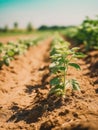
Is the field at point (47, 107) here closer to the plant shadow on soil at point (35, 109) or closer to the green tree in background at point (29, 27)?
the plant shadow on soil at point (35, 109)

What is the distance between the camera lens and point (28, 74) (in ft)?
27.2

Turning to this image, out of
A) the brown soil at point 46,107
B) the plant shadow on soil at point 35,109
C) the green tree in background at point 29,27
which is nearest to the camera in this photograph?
the brown soil at point 46,107

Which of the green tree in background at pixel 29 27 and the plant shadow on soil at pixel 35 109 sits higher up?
the green tree in background at pixel 29 27

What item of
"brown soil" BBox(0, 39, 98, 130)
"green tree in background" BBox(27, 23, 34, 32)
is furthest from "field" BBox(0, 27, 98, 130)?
"green tree in background" BBox(27, 23, 34, 32)

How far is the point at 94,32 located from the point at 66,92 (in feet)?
16.4

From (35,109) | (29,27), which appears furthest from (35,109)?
(29,27)

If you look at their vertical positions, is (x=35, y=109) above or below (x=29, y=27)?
below

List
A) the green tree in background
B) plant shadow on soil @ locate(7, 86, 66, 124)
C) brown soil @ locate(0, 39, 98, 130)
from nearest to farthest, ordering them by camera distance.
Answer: brown soil @ locate(0, 39, 98, 130) → plant shadow on soil @ locate(7, 86, 66, 124) → the green tree in background

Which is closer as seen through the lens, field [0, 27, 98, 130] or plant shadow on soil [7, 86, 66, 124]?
field [0, 27, 98, 130]

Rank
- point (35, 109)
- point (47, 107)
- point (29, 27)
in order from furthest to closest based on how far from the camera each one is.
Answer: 1. point (29, 27)
2. point (35, 109)
3. point (47, 107)

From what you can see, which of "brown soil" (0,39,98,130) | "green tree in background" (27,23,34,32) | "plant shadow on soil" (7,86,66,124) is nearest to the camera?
"brown soil" (0,39,98,130)

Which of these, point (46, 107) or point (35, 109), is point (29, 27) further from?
point (46, 107)

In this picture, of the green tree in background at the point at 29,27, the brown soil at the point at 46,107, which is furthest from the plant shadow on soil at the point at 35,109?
the green tree in background at the point at 29,27

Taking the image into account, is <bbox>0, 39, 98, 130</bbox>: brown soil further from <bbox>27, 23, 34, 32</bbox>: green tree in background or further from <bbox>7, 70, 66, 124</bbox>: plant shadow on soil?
<bbox>27, 23, 34, 32</bbox>: green tree in background
